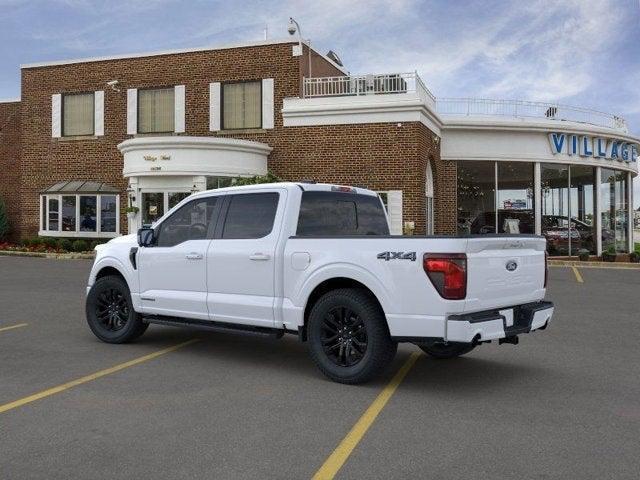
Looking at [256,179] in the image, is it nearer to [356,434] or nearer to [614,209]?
[614,209]

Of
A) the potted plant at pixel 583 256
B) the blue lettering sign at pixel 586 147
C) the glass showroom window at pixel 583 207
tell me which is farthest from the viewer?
the glass showroom window at pixel 583 207

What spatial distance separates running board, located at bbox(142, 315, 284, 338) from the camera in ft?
22.1

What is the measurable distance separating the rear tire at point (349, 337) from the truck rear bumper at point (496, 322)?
2.25 ft

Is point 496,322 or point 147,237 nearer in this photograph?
point 496,322

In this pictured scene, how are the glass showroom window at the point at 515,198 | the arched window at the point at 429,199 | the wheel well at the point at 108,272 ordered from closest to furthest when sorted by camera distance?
the wheel well at the point at 108,272 < the arched window at the point at 429,199 < the glass showroom window at the point at 515,198

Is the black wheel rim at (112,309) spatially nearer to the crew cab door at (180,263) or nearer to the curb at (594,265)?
the crew cab door at (180,263)

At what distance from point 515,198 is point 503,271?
20.4 meters

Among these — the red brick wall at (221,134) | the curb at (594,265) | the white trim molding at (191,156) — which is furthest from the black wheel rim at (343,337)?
the curb at (594,265)

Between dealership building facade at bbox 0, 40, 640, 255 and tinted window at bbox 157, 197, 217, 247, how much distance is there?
14722mm

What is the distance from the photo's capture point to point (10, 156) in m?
29.3

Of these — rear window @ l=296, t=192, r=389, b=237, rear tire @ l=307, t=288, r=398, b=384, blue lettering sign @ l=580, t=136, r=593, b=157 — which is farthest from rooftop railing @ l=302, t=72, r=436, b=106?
rear tire @ l=307, t=288, r=398, b=384

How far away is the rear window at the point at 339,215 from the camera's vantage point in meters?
6.89

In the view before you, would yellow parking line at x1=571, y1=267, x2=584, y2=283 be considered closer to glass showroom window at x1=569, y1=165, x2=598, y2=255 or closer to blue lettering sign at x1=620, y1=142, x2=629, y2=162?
glass showroom window at x1=569, y1=165, x2=598, y2=255

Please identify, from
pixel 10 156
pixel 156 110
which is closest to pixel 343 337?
pixel 156 110
